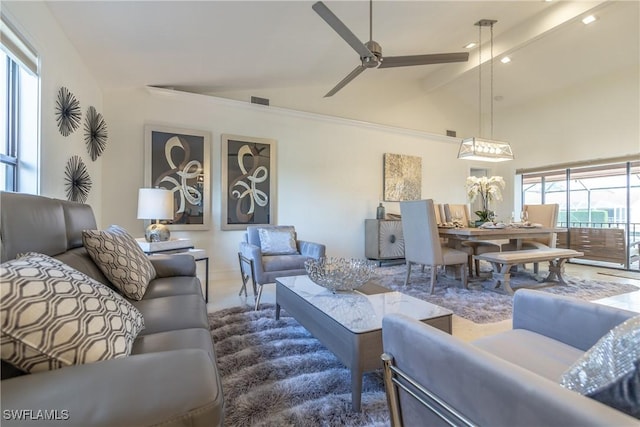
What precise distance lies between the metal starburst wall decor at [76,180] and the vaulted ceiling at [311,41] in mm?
1002

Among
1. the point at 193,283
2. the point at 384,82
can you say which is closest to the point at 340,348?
the point at 193,283

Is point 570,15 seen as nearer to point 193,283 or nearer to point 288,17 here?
point 288,17

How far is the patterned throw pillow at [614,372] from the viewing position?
1.76 ft

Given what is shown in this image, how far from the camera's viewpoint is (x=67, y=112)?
7.79ft

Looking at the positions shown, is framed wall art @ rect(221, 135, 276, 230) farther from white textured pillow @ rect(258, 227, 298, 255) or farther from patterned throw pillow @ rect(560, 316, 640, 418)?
patterned throw pillow @ rect(560, 316, 640, 418)

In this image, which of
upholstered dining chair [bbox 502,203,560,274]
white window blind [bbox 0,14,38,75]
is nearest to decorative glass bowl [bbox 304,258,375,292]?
white window blind [bbox 0,14,38,75]

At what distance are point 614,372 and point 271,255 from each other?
299 centimetres

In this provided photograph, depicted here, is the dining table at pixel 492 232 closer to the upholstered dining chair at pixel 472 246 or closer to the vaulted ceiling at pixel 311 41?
the upholstered dining chair at pixel 472 246

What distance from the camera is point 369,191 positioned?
5.36m

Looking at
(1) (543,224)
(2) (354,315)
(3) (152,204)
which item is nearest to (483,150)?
(1) (543,224)

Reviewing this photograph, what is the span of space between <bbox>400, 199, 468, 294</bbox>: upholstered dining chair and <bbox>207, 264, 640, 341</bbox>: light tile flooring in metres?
0.86

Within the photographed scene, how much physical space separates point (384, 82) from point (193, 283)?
4.87 m

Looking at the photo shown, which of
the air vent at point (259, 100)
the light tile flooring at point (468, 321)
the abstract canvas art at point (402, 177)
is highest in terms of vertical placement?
the air vent at point (259, 100)

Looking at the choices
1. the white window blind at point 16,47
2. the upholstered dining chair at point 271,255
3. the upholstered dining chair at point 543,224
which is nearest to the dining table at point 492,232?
the upholstered dining chair at point 543,224
